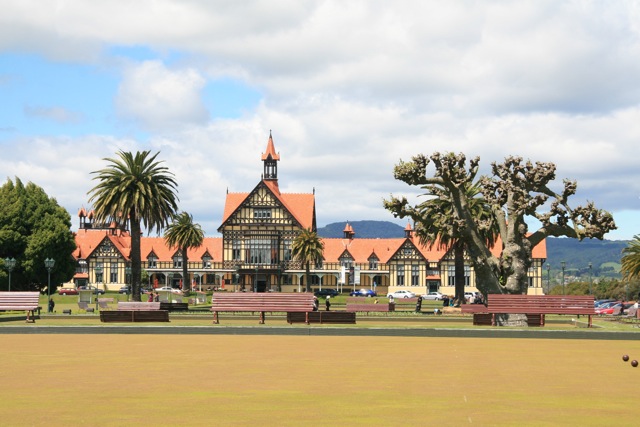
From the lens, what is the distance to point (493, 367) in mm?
17625

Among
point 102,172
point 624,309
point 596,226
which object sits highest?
point 102,172

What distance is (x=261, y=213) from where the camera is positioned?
12100 cm

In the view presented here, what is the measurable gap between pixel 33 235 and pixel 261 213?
46610 mm

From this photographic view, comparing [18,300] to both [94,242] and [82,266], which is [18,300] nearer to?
[82,266]

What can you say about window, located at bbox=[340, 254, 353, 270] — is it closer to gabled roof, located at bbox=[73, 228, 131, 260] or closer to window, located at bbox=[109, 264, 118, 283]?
gabled roof, located at bbox=[73, 228, 131, 260]

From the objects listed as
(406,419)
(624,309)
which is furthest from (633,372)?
(624,309)

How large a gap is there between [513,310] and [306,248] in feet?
249

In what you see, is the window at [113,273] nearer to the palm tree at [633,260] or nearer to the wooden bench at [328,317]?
the palm tree at [633,260]

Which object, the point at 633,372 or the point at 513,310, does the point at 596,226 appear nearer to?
the point at 513,310

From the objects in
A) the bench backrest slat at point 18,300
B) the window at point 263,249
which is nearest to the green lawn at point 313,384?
the bench backrest slat at point 18,300

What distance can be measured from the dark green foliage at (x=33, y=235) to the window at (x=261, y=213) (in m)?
41.3

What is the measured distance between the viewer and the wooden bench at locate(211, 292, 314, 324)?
102 feet

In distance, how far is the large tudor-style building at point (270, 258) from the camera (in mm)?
121125

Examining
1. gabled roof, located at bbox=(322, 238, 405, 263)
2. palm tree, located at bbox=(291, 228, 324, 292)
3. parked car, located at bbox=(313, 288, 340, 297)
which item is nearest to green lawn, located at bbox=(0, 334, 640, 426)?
palm tree, located at bbox=(291, 228, 324, 292)
